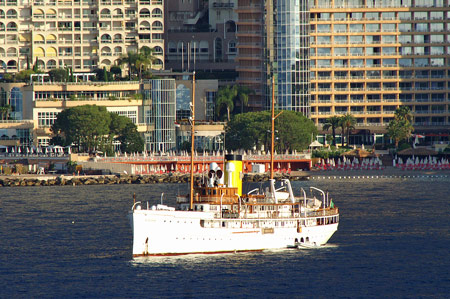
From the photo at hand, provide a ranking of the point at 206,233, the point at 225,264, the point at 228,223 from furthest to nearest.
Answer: the point at 228,223 → the point at 206,233 → the point at 225,264

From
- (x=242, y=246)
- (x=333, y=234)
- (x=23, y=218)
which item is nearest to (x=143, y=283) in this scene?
(x=242, y=246)

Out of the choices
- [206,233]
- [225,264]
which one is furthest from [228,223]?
[225,264]

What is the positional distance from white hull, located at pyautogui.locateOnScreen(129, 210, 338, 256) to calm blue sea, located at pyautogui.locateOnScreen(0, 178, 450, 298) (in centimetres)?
107

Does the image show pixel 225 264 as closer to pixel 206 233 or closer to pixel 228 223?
pixel 206 233

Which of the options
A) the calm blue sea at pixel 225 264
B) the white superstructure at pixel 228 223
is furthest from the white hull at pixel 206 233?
the calm blue sea at pixel 225 264

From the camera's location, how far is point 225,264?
114812mm

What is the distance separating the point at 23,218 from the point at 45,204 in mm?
19897

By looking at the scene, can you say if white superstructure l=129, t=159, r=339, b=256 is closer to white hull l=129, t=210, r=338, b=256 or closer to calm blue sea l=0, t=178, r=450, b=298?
white hull l=129, t=210, r=338, b=256

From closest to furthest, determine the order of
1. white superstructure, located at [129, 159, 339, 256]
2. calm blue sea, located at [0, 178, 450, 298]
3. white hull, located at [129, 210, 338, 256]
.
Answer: calm blue sea, located at [0, 178, 450, 298] < white hull, located at [129, 210, 338, 256] < white superstructure, located at [129, 159, 339, 256]

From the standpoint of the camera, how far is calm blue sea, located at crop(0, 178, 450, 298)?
106 meters

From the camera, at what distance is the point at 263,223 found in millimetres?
120562

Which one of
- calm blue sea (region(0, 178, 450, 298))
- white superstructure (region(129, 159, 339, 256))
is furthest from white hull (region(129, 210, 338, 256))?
calm blue sea (region(0, 178, 450, 298))

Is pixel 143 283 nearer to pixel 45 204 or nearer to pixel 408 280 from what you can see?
pixel 408 280

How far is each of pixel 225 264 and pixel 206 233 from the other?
3.99 meters
